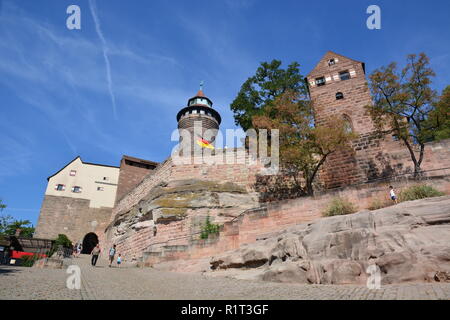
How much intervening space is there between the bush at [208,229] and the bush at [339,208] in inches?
200

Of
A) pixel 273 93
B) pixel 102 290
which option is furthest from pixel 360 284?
pixel 273 93

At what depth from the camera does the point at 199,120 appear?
34.3 metres

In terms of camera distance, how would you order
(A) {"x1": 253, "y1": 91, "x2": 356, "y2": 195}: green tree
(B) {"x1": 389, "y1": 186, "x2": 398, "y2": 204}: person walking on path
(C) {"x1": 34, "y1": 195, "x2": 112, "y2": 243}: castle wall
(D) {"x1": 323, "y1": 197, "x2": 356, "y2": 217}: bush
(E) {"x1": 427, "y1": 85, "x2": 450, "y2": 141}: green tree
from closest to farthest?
(B) {"x1": 389, "y1": 186, "x2": 398, "y2": 204}: person walking on path
(D) {"x1": 323, "y1": 197, "x2": 356, "y2": 217}: bush
(E) {"x1": 427, "y1": 85, "x2": 450, "y2": 141}: green tree
(A) {"x1": 253, "y1": 91, "x2": 356, "y2": 195}: green tree
(C) {"x1": 34, "y1": 195, "x2": 112, "y2": 243}: castle wall

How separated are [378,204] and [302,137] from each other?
6.03m

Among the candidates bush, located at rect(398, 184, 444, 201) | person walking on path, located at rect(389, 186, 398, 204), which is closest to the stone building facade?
person walking on path, located at rect(389, 186, 398, 204)

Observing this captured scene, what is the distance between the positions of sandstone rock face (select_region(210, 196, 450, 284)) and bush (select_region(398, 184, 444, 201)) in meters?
1.65

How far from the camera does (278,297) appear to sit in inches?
209

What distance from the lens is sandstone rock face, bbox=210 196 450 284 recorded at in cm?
621

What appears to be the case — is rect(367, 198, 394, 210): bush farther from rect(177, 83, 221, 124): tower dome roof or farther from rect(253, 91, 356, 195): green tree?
rect(177, 83, 221, 124): tower dome roof

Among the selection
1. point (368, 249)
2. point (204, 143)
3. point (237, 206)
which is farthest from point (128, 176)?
point (368, 249)

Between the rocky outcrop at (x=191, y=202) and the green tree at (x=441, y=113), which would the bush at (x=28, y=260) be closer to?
the rocky outcrop at (x=191, y=202)
